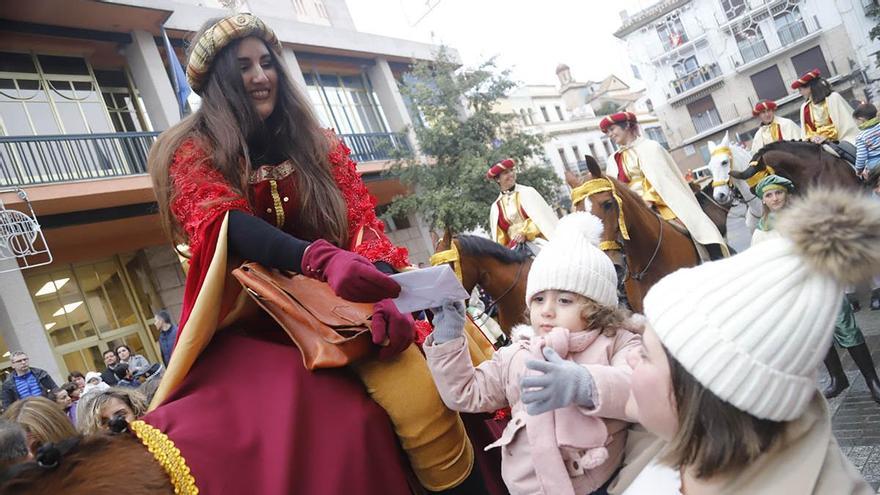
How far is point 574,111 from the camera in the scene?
5594cm

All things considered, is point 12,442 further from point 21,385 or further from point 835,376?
point 21,385

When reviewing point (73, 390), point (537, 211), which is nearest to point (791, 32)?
point (537, 211)

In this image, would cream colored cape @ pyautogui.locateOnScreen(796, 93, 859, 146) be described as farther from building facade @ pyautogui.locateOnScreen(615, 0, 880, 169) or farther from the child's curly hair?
building facade @ pyautogui.locateOnScreen(615, 0, 880, 169)

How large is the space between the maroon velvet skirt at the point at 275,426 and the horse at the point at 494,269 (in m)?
3.45

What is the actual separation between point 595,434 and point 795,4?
131ft

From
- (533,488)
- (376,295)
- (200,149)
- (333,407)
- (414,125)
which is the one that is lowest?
(533,488)

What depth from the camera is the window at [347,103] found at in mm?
19266

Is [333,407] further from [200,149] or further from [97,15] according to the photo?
[97,15]

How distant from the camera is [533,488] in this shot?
6.57 ft

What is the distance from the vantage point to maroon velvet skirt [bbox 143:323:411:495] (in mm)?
1496

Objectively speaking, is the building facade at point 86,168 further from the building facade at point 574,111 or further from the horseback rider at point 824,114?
the building facade at point 574,111

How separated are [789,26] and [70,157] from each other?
1569 inches

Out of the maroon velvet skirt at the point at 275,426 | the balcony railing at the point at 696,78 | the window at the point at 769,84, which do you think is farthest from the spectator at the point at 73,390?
the window at the point at 769,84

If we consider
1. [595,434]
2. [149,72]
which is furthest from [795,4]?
[595,434]
